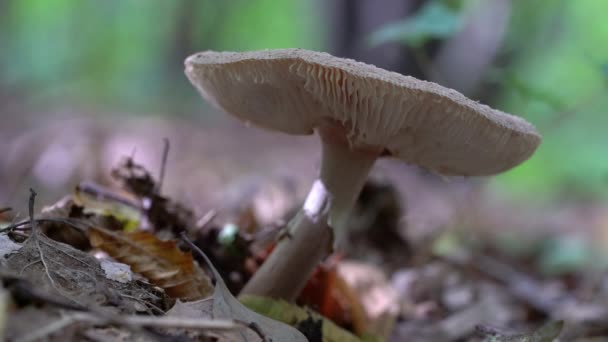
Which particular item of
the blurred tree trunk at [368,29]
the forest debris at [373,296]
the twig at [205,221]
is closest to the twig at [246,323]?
the twig at [205,221]

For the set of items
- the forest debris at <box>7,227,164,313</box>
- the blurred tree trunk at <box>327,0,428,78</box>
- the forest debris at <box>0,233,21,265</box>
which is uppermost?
the blurred tree trunk at <box>327,0,428,78</box>

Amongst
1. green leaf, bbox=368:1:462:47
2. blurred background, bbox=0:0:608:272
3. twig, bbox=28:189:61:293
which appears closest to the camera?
twig, bbox=28:189:61:293

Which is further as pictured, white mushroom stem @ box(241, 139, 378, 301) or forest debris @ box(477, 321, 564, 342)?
white mushroom stem @ box(241, 139, 378, 301)

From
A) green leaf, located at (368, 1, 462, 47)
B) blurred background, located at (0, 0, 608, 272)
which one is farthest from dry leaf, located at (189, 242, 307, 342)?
green leaf, located at (368, 1, 462, 47)

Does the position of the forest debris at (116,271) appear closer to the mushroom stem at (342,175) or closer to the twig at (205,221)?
the twig at (205,221)

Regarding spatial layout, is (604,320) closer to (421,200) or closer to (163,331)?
(163,331)

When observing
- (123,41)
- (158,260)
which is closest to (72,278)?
(158,260)

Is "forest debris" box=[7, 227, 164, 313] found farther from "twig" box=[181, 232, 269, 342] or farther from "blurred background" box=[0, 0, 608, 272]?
"blurred background" box=[0, 0, 608, 272]
